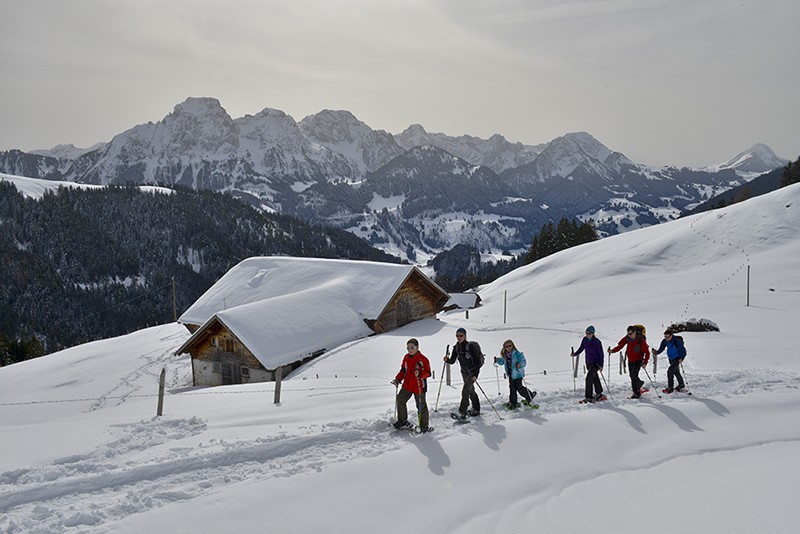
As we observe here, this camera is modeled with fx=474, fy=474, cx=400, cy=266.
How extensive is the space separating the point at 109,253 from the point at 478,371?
188 m

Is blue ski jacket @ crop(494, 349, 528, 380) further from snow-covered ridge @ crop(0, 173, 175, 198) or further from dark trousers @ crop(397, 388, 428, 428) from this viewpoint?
snow-covered ridge @ crop(0, 173, 175, 198)

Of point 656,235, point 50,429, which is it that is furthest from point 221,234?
point 50,429

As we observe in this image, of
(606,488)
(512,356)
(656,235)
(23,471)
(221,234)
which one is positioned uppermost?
(221,234)

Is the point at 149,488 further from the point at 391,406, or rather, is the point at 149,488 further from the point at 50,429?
the point at 391,406

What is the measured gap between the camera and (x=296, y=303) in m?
32.7

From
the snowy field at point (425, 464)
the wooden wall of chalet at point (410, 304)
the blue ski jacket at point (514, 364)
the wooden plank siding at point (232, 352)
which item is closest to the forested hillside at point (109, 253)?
the wooden plank siding at point (232, 352)

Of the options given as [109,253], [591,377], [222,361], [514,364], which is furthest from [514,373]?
[109,253]

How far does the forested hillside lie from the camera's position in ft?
444

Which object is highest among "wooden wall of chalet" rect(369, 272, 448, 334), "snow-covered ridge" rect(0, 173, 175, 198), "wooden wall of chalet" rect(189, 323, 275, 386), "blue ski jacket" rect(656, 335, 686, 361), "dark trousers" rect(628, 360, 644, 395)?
"snow-covered ridge" rect(0, 173, 175, 198)

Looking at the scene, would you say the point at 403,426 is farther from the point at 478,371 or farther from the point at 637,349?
the point at 637,349

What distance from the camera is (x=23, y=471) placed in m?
8.21

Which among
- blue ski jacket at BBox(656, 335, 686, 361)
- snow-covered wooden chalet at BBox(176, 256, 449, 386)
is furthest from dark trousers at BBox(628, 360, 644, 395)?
snow-covered wooden chalet at BBox(176, 256, 449, 386)

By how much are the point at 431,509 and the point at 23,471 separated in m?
7.08

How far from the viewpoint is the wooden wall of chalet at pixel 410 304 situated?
35.5 m
